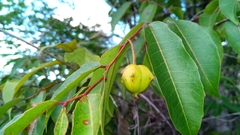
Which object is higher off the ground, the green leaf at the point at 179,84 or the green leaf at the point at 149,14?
the green leaf at the point at 149,14

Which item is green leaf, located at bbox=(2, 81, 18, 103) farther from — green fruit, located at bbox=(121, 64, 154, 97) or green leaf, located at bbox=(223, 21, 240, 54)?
green leaf, located at bbox=(223, 21, 240, 54)

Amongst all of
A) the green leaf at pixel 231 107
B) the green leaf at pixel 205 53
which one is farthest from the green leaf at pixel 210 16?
the green leaf at pixel 231 107

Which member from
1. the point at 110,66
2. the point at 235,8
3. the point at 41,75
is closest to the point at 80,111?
the point at 110,66

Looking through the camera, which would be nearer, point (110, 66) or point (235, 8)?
point (110, 66)

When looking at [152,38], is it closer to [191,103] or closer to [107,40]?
[191,103]

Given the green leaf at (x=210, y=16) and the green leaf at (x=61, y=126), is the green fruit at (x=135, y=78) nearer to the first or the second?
the green leaf at (x=61, y=126)

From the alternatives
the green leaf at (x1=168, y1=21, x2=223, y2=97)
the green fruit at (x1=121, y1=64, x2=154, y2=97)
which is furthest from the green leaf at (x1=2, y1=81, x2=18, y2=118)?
the green leaf at (x1=168, y1=21, x2=223, y2=97)

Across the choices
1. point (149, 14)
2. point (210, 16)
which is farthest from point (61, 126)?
point (149, 14)
